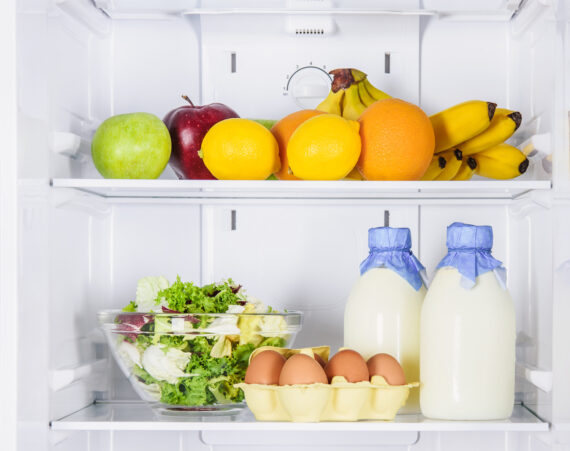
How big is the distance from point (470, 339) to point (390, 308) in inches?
5.3

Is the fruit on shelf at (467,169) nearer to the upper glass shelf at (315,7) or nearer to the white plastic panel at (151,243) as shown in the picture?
the upper glass shelf at (315,7)

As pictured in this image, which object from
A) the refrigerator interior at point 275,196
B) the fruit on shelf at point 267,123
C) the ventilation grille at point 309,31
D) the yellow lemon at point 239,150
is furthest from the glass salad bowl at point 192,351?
the ventilation grille at point 309,31

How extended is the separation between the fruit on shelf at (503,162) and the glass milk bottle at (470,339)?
21 cm

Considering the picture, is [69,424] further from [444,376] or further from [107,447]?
[444,376]

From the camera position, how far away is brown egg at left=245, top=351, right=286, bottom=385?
3.56ft

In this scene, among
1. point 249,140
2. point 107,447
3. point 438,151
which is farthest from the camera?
point 107,447

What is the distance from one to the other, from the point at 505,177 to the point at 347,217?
0.98 ft

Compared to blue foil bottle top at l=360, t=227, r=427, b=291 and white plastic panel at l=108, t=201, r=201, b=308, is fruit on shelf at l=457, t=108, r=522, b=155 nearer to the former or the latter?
blue foil bottle top at l=360, t=227, r=427, b=291

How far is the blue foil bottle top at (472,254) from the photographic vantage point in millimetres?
1119

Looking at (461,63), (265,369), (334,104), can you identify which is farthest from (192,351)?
(461,63)

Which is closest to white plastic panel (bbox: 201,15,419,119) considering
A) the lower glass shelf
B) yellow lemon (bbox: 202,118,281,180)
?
yellow lemon (bbox: 202,118,281,180)

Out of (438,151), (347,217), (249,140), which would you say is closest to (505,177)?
(438,151)

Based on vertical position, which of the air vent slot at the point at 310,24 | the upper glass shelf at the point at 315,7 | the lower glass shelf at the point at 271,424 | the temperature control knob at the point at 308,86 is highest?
the upper glass shelf at the point at 315,7

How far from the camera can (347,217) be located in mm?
1443
